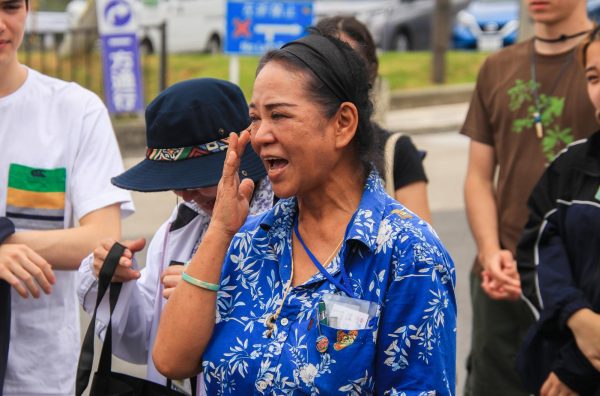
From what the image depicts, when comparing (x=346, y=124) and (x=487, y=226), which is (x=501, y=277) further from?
(x=346, y=124)

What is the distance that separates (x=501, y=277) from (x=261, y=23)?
351 inches

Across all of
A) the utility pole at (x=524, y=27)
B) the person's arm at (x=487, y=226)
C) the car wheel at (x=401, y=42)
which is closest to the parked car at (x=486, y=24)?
the car wheel at (x=401, y=42)

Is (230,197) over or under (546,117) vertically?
over

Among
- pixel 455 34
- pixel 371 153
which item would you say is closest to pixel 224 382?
pixel 371 153

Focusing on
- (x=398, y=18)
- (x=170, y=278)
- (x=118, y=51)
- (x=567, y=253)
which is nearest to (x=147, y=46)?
(x=398, y=18)

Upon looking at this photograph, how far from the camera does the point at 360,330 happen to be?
7.36ft

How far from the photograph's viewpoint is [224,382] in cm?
235

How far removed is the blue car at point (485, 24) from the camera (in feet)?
70.7

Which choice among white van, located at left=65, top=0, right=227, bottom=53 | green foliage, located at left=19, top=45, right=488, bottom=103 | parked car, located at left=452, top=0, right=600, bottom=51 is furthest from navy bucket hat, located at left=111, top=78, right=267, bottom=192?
parked car, located at left=452, top=0, right=600, bottom=51

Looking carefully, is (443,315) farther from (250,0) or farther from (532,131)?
(250,0)

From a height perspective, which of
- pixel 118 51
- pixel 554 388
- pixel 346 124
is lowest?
pixel 118 51

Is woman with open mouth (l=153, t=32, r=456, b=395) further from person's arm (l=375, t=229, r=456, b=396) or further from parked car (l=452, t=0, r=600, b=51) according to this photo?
parked car (l=452, t=0, r=600, b=51)

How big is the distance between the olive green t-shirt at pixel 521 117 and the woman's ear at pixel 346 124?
6.12ft

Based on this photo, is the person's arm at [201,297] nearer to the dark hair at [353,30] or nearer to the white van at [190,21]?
the dark hair at [353,30]
